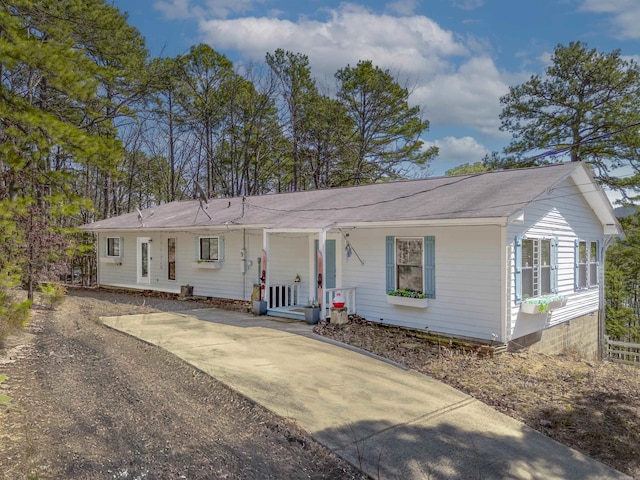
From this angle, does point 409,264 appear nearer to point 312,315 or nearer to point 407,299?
point 407,299

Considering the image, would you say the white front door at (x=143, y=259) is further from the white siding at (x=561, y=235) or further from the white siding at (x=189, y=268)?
the white siding at (x=561, y=235)

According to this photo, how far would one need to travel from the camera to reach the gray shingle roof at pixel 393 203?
8.78m

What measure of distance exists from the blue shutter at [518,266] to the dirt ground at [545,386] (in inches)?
48.6

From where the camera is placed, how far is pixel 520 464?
14.3 ft

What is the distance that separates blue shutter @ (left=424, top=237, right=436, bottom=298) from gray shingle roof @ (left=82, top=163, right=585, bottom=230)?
696mm

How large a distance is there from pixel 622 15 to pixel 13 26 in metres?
11.8

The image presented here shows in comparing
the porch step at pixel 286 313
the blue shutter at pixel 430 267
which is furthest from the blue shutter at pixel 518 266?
the porch step at pixel 286 313

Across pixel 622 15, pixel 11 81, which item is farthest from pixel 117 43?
pixel 622 15

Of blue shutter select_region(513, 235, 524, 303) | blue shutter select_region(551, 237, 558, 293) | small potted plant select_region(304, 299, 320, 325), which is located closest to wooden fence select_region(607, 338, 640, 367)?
blue shutter select_region(551, 237, 558, 293)

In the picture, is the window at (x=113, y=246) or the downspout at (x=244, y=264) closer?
the downspout at (x=244, y=264)

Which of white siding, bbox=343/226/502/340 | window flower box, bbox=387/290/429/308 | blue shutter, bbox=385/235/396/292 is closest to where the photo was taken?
white siding, bbox=343/226/502/340

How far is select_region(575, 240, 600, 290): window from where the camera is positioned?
11.6 meters

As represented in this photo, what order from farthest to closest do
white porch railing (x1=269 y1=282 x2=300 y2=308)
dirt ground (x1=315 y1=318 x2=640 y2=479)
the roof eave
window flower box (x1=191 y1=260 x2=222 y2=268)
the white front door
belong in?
1. the white front door
2. window flower box (x1=191 y1=260 x2=222 y2=268)
3. white porch railing (x1=269 y1=282 x2=300 y2=308)
4. the roof eave
5. dirt ground (x1=315 y1=318 x2=640 y2=479)

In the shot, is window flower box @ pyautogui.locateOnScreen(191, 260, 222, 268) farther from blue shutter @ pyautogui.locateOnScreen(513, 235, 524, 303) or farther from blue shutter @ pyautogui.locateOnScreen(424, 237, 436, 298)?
blue shutter @ pyautogui.locateOnScreen(513, 235, 524, 303)
